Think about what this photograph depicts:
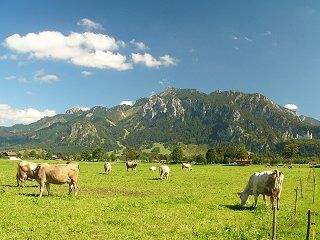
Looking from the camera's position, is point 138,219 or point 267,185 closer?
point 138,219

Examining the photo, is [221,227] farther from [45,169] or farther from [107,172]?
[107,172]

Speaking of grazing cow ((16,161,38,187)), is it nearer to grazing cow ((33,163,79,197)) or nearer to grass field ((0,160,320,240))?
grazing cow ((33,163,79,197))

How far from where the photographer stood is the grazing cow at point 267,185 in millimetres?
27805

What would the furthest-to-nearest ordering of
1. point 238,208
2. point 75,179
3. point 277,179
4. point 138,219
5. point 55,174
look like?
point 75,179 → point 55,174 → point 238,208 → point 277,179 → point 138,219

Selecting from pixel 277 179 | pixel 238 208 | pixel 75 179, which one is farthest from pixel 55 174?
pixel 277 179

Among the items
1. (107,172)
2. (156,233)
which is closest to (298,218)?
(156,233)

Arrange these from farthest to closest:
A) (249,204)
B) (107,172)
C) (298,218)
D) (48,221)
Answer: (107,172) < (249,204) < (298,218) < (48,221)

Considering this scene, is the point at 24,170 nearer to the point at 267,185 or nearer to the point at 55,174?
the point at 55,174

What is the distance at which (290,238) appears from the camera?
18812mm

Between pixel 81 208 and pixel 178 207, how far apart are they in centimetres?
719

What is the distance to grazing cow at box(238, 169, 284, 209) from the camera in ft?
91.2

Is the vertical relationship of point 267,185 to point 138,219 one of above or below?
above

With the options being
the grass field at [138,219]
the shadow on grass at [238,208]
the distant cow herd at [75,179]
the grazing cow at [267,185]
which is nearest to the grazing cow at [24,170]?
the distant cow herd at [75,179]

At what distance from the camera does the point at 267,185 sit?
28.3 meters
